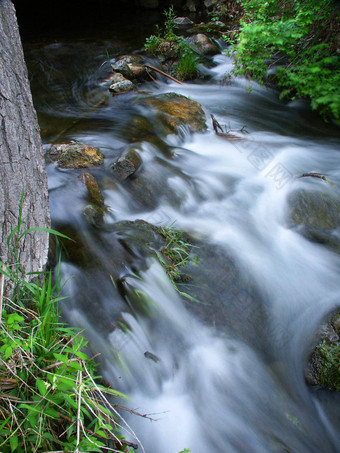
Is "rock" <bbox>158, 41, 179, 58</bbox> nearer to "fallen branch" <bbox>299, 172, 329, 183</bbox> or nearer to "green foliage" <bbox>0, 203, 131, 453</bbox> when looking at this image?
"fallen branch" <bbox>299, 172, 329, 183</bbox>

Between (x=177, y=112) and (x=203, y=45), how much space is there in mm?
3939

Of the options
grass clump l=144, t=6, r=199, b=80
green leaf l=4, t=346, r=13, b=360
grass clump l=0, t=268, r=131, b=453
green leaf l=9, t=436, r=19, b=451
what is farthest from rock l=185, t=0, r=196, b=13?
green leaf l=9, t=436, r=19, b=451

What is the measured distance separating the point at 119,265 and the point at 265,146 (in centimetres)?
331

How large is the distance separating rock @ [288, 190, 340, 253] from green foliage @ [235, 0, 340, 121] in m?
1.70

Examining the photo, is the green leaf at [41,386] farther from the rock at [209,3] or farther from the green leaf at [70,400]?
the rock at [209,3]

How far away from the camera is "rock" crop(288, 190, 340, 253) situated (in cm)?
347

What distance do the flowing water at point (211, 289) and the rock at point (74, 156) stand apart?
12 centimetres

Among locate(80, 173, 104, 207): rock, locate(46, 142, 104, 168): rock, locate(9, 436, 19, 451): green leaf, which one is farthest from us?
locate(46, 142, 104, 168): rock

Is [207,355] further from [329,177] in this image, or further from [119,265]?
[329,177]

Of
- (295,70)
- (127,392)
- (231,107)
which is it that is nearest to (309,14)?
(295,70)

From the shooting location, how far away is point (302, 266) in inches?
131

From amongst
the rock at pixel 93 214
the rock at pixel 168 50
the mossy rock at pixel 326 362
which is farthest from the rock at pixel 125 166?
the rock at pixel 168 50

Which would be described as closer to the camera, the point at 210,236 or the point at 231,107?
the point at 210,236

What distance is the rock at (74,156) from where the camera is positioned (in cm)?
379
